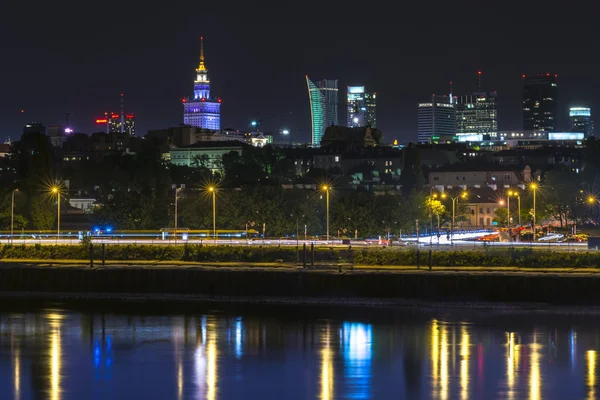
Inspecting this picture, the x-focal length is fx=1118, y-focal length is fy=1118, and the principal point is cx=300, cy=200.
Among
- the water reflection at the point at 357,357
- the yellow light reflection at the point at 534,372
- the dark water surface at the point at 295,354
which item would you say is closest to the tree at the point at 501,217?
the dark water surface at the point at 295,354

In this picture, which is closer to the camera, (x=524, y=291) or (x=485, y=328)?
(x=485, y=328)

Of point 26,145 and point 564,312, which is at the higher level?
point 26,145

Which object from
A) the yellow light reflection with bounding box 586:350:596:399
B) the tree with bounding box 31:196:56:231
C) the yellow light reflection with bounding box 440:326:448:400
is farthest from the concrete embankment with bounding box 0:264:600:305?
the tree with bounding box 31:196:56:231

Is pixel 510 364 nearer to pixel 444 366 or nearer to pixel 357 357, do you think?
pixel 444 366

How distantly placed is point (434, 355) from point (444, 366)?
1.85 meters

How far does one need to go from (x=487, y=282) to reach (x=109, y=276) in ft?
61.9

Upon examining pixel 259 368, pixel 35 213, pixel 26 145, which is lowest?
pixel 259 368

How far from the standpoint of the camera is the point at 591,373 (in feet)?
120

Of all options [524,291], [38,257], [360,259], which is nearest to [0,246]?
[38,257]

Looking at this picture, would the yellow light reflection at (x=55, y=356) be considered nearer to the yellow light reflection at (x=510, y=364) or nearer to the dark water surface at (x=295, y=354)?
the dark water surface at (x=295, y=354)

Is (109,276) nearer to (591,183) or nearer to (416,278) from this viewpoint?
(416,278)

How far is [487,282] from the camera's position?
51812 millimetres

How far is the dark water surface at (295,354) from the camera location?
34406 mm

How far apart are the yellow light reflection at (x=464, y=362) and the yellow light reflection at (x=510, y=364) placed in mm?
1298
